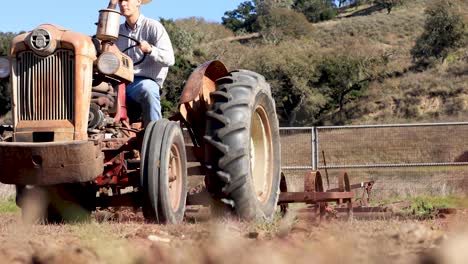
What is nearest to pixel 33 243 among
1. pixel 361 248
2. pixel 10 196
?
pixel 361 248

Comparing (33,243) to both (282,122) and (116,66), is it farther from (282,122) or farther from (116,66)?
(282,122)

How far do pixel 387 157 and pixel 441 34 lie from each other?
34.5 meters

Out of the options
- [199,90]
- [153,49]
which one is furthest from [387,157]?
[199,90]

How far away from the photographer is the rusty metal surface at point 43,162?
629 centimetres

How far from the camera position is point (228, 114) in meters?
7.11

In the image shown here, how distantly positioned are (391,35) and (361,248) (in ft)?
234

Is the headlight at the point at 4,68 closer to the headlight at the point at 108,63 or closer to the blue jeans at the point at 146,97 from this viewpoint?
the headlight at the point at 108,63

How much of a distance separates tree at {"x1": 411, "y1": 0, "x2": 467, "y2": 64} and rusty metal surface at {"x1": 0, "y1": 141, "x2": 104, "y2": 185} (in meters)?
50.0

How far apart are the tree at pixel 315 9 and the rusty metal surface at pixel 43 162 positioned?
282ft

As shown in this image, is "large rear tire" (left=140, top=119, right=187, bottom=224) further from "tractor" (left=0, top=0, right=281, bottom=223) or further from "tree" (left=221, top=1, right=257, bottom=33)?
"tree" (left=221, top=1, right=257, bottom=33)

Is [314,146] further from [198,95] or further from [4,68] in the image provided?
[4,68]

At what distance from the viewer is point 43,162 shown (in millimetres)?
6293

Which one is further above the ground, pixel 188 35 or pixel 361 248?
pixel 188 35

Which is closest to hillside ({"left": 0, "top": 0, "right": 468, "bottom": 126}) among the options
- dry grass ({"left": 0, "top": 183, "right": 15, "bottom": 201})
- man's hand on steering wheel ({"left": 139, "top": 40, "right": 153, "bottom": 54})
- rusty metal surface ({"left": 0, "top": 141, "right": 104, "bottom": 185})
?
dry grass ({"left": 0, "top": 183, "right": 15, "bottom": 201})
